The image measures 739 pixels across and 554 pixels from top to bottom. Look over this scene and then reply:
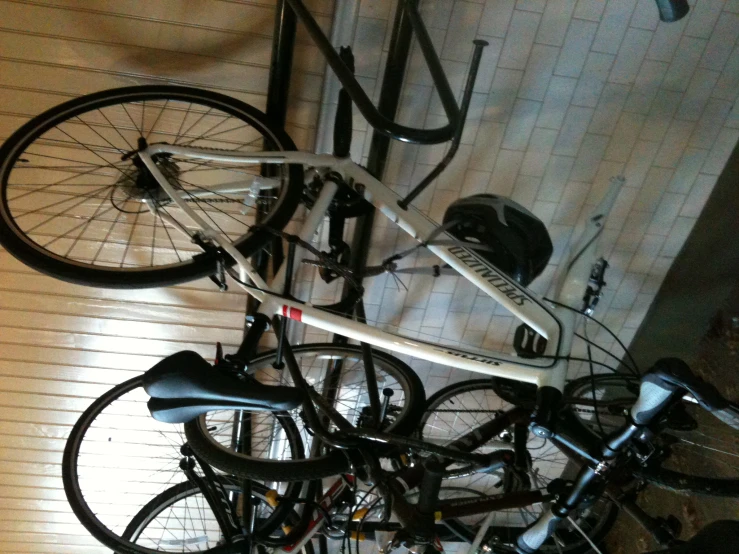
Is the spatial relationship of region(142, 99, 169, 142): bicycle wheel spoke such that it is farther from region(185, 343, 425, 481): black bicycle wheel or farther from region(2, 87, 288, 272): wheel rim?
→ region(185, 343, 425, 481): black bicycle wheel

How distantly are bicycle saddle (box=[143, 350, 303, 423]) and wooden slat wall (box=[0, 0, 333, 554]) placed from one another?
2.97 ft

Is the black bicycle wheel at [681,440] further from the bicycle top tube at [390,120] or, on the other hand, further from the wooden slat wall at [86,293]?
the wooden slat wall at [86,293]

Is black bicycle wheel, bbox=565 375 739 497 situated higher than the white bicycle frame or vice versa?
the white bicycle frame

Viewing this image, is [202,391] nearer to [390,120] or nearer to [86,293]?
[390,120]

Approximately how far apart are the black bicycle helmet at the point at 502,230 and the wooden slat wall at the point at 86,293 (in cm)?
58

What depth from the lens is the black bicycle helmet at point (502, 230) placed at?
1.61 metres

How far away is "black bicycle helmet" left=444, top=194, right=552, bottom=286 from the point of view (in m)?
1.61

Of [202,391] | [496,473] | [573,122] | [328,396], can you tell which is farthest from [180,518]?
[573,122]

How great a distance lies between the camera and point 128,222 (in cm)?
194

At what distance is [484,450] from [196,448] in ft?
4.46

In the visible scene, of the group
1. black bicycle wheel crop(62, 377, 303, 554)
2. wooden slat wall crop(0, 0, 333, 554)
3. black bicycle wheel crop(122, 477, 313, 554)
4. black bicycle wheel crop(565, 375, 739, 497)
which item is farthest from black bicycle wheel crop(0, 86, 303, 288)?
black bicycle wheel crop(565, 375, 739, 497)

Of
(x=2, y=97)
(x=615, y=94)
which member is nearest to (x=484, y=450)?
(x=615, y=94)

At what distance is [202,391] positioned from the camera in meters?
1.22

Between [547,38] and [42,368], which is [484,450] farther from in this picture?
[42,368]
